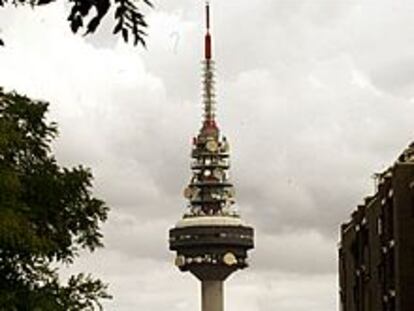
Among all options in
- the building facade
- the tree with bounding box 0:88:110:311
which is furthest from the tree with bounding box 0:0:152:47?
the building facade

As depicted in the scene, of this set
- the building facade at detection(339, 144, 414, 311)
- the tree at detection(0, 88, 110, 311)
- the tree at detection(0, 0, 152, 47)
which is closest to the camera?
the tree at detection(0, 0, 152, 47)

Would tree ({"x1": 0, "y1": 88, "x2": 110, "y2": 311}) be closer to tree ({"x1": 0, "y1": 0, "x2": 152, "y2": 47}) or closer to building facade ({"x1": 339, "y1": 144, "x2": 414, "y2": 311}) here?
tree ({"x1": 0, "y1": 0, "x2": 152, "y2": 47})

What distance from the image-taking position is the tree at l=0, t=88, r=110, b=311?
26.8m

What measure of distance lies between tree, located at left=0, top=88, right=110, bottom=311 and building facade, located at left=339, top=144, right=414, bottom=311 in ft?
157

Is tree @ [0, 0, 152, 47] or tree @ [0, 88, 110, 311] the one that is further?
tree @ [0, 88, 110, 311]

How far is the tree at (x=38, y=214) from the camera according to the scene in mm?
26812

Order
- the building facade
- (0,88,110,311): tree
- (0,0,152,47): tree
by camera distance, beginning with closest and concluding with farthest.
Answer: (0,0,152,47): tree → (0,88,110,311): tree → the building facade

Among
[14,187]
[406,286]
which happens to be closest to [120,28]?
[14,187]

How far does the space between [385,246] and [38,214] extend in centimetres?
5523

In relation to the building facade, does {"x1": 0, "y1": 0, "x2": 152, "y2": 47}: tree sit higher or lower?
lower

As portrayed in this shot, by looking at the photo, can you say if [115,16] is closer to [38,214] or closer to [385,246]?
[38,214]

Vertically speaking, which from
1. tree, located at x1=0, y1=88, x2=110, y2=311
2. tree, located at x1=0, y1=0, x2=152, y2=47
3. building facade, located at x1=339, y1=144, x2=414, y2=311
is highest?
building facade, located at x1=339, y1=144, x2=414, y2=311

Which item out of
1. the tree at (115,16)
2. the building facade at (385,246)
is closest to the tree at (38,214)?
the tree at (115,16)

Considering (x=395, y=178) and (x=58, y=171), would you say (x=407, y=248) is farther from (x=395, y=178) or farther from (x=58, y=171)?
(x=58, y=171)
